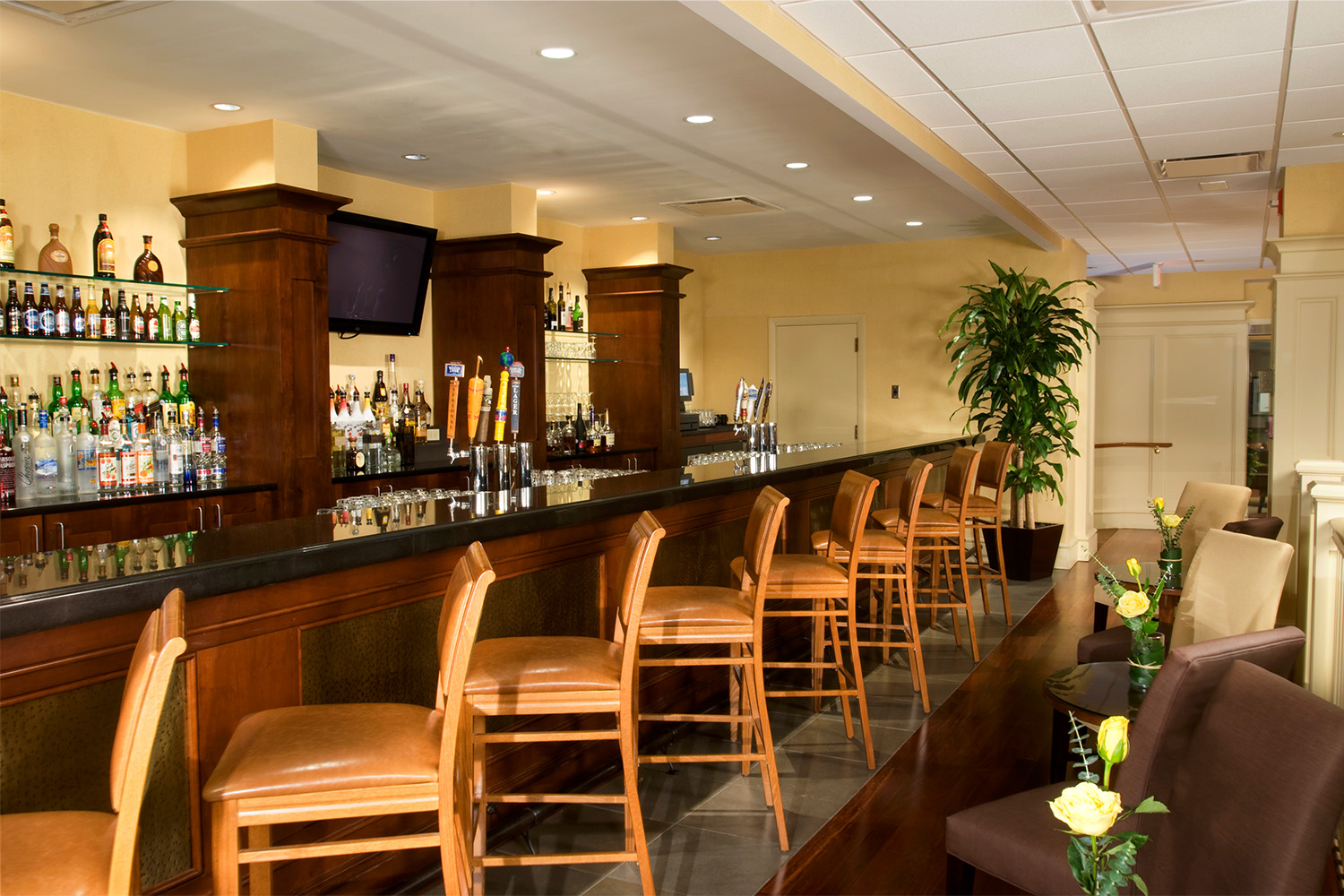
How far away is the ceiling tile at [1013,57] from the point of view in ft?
11.1

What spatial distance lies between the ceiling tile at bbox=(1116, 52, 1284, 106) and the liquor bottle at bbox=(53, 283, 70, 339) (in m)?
4.59

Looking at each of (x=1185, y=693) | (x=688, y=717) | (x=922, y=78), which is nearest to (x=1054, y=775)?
(x=688, y=717)

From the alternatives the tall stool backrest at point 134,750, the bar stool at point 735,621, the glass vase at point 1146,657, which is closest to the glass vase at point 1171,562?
the glass vase at point 1146,657

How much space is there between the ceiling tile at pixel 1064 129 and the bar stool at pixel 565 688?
3.03 meters

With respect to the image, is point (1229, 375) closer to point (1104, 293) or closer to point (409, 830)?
point (1104, 293)

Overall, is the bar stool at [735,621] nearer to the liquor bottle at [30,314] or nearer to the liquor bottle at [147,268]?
the liquor bottle at [30,314]

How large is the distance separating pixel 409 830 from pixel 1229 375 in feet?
33.4

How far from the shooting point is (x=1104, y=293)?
424 inches

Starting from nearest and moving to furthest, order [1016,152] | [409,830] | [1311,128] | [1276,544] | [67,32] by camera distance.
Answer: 1. [409,830]
2. [1276,544]
3. [67,32]
4. [1311,128]
5. [1016,152]

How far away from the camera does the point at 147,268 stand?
4.88 metres

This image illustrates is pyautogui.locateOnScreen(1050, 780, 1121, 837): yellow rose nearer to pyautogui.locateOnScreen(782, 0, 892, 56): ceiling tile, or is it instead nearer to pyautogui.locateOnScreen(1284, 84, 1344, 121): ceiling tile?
pyautogui.locateOnScreen(782, 0, 892, 56): ceiling tile

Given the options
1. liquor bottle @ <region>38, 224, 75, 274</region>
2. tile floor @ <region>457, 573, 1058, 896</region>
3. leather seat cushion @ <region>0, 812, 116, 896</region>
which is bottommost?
tile floor @ <region>457, 573, 1058, 896</region>

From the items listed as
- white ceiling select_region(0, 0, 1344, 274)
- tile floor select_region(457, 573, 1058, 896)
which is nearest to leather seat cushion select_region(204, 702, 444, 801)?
tile floor select_region(457, 573, 1058, 896)

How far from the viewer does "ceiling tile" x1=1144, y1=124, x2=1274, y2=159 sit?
4.58 metres
